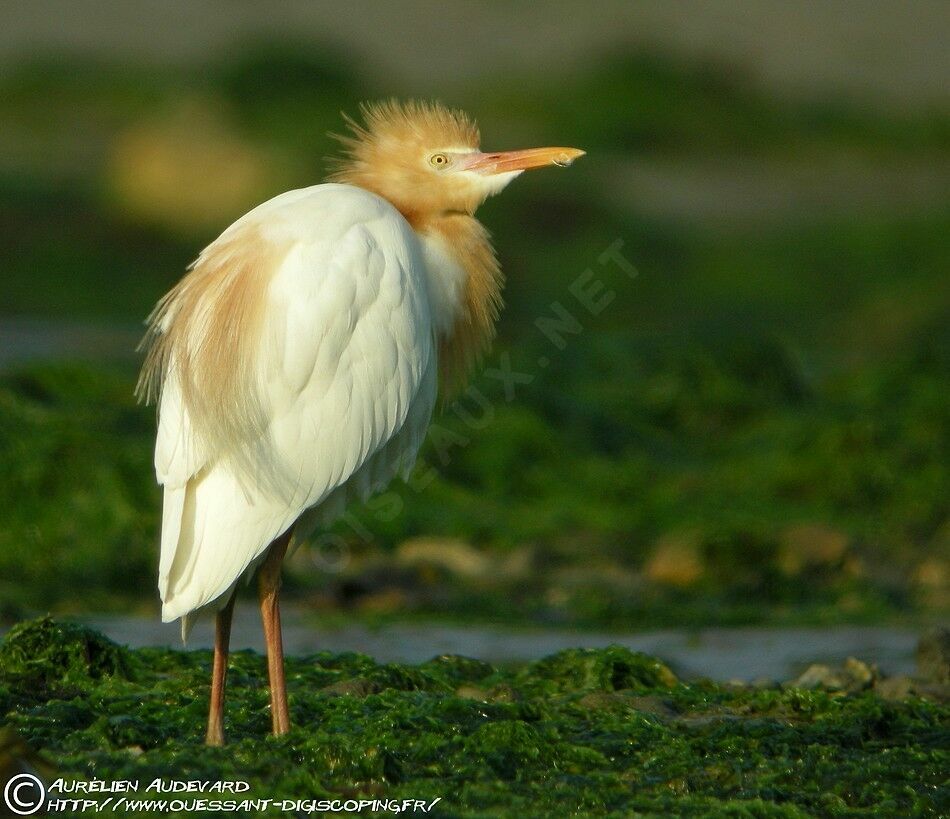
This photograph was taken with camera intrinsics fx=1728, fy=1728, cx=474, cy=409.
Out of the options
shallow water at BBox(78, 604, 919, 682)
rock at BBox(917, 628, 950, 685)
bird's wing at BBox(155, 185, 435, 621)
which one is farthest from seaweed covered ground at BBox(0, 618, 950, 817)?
shallow water at BBox(78, 604, 919, 682)

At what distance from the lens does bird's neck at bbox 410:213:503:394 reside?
17.7 feet

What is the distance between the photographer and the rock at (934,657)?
20.2 ft

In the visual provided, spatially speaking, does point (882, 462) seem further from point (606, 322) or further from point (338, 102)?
point (338, 102)

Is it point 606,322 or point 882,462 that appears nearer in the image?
point 882,462

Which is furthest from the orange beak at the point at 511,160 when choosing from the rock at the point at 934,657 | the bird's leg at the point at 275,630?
the rock at the point at 934,657

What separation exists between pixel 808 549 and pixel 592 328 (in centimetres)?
740

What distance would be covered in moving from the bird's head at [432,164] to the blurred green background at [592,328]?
274 centimetres

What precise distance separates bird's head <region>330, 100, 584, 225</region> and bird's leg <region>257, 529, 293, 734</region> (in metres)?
1.12

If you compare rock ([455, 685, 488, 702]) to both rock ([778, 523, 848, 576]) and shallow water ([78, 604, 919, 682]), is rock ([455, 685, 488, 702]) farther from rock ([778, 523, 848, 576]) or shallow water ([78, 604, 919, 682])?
rock ([778, 523, 848, 576])

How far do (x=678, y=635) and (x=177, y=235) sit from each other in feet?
41.7

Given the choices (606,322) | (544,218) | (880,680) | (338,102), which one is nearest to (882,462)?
(880,680)

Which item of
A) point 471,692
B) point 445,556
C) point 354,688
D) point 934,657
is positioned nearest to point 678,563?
point 445,556

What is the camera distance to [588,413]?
10.8 meters

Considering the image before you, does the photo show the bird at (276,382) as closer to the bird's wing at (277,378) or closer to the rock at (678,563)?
the bird's wing at (277,378)
